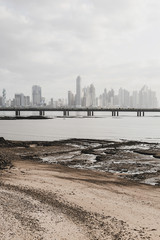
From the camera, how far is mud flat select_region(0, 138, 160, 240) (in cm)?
983

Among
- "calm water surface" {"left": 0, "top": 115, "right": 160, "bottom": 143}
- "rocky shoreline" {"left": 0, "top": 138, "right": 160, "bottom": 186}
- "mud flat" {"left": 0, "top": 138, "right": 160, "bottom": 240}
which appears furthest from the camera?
"calm water surface" {"left": 0, "top": 115, "right": 160, "bottom": 143}

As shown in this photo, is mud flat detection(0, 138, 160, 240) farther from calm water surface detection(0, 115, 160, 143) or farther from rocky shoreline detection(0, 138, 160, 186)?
calm water surface detection(0, 115, 160, 143)

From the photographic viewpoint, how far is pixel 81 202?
43.3 feet

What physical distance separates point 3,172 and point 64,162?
7905 mm

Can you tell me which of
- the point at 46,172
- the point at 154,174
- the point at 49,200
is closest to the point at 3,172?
the point at 46,172

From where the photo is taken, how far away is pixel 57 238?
30.2 ft

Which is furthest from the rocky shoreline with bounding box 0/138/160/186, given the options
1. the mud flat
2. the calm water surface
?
the calm water surface

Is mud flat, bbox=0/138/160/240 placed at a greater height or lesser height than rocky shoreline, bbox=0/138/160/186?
greater

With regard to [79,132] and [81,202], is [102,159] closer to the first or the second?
[81,202]

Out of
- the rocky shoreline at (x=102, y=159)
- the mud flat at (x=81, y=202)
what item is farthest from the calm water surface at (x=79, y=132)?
the mud flat at (x=81, y=202)

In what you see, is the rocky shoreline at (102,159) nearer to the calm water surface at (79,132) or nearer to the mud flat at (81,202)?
the mud flat at (81,202)

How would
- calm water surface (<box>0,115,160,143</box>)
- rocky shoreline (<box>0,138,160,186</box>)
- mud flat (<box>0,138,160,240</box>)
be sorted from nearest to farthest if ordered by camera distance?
mud flat (<box>0,138,160,240</box>), rocky shoreline (<box>0,138,160,186</box>), calm water surface (<box>0,115,160,143</box>)

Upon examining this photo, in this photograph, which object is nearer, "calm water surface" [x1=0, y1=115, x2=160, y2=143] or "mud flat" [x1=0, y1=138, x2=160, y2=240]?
"mud flat" [x1=0, y1=138, x2=160, y2=240]

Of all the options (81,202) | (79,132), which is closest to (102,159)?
(81,202)
